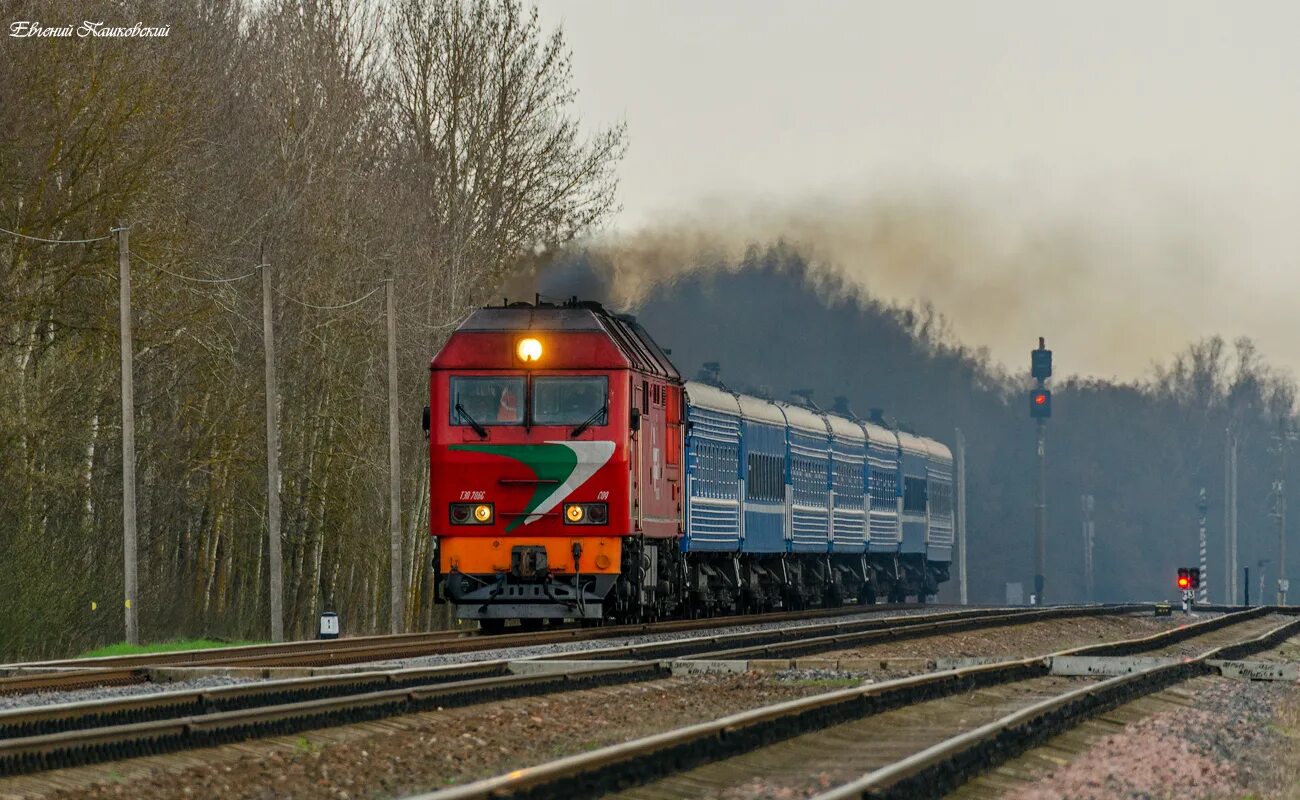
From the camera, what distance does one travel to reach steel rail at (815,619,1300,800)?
30.8 ft

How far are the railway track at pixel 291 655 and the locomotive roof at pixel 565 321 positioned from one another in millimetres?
3429

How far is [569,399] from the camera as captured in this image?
1025 inches

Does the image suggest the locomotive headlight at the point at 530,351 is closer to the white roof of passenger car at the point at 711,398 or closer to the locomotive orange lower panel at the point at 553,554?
the locomotive orange lower panel at the point at 553,554

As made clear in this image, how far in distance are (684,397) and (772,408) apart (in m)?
7.35

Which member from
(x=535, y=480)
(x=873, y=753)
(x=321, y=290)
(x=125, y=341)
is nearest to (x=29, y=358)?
(x=125, y=341)

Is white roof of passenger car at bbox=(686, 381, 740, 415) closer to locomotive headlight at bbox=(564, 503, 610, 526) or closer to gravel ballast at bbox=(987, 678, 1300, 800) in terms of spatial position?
locomotive headlight at bbox=(564, 503, 610, 526)

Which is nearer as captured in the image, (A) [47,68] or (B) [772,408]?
(A) [47,68]

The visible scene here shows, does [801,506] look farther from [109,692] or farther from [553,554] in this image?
[109,692]

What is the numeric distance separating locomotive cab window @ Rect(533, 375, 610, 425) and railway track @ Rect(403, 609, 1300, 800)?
8.00 metres

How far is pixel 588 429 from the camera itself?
84.6ft

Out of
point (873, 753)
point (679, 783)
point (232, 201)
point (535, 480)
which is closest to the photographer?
point (679, 783)

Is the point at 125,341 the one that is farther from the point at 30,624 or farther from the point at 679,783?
the point at 679,783

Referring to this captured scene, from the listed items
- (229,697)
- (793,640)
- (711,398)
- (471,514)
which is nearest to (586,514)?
(471,514)

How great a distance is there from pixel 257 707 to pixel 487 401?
12.5 meters
